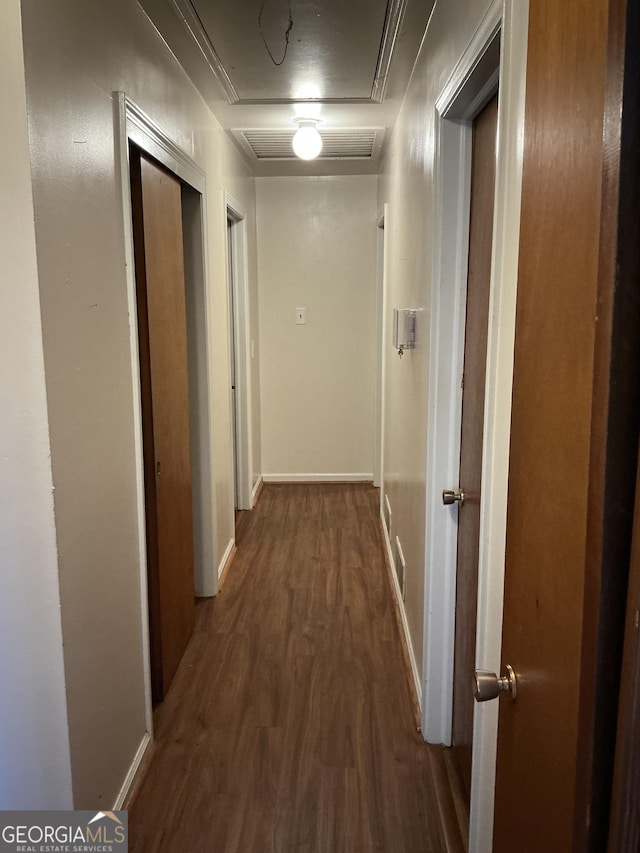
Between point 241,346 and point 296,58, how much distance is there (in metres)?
2.16

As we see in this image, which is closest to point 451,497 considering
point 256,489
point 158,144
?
point 158,144

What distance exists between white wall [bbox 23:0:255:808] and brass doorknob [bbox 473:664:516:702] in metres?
0.99

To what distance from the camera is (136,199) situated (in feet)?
6.61

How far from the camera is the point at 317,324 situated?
16.1 ft

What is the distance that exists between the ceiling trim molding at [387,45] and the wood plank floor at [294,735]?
2.38 metres

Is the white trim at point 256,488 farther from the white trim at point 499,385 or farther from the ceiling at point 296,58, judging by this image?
Result: the white trim at point 499,385

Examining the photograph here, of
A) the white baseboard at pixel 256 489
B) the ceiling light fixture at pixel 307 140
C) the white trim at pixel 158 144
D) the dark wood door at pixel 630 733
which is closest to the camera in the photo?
the dark wood door at pixel 630 733

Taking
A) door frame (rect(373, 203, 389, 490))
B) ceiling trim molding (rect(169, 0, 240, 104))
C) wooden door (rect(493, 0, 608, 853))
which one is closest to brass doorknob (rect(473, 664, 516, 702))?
wooden door (rect(493, 0, 608, 853))

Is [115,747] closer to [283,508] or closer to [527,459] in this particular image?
[527,459]

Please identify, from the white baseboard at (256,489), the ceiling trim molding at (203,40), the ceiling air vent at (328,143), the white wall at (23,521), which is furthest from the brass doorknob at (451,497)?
the white baseboard at (256,489)

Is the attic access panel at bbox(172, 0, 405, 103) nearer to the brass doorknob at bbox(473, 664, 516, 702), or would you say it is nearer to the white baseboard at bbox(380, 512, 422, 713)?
the brass doorknob at bbox(473, 664, 516, 702)

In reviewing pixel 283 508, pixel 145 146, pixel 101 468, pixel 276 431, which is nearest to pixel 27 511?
pixel 101 468

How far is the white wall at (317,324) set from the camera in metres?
4.73

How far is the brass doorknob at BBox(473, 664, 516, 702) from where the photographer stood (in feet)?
2.85
